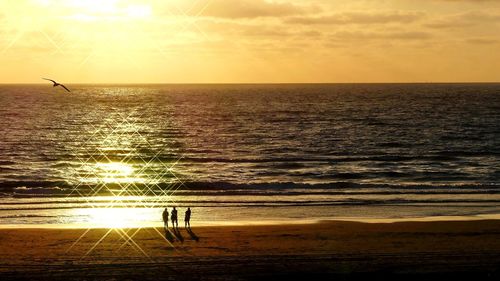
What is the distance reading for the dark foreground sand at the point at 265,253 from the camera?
22172mm

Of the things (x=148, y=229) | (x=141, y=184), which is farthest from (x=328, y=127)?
(x=148, y=229)

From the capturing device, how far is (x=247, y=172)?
2094 inches

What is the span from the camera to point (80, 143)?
3066 inches

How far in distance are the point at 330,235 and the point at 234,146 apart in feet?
148

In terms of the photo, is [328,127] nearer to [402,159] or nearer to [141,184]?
[402,159]

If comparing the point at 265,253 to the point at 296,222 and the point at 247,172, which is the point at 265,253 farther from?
the point at 247,172

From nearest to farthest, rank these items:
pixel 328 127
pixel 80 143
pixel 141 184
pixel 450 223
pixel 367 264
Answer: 1. pixel 367 264
2. pixel 450 223
3. pixel 141 184
4. pixel 80 143
5. pixel 328 127

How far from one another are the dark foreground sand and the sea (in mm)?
3807

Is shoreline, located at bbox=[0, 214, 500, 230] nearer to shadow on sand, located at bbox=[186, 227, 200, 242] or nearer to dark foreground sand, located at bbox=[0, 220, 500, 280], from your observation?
dark foreground sand, located at bbox=[0, 220, 500, 280]

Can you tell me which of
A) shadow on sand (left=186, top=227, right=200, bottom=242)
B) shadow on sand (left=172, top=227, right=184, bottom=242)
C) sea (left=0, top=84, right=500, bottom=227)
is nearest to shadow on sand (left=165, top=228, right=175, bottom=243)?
shadow on sand (left=172, top=227, right=184, bottom=242)

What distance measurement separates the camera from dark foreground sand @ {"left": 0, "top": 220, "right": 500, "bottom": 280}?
72.7 ft

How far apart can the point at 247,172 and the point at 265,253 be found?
2812 centimetres

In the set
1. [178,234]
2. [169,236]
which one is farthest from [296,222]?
[169,236]

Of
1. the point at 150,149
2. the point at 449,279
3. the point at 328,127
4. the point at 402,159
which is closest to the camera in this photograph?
the point at 449,279
